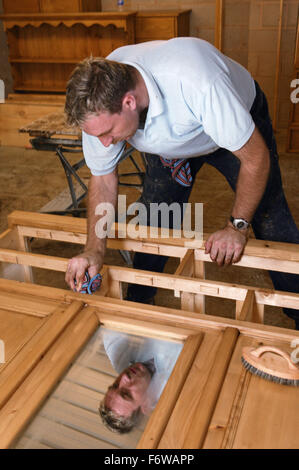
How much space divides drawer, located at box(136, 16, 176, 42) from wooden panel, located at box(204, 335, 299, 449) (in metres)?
4.85

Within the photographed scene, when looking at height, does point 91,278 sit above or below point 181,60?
below

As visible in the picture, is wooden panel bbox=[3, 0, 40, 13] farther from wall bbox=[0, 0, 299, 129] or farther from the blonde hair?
the blonde hair

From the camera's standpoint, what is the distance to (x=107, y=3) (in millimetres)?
5910

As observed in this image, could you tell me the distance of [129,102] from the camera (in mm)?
1634

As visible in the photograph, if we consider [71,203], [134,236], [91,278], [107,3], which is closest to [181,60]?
[134,236]

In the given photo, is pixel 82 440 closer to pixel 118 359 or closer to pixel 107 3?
pixel 118 359

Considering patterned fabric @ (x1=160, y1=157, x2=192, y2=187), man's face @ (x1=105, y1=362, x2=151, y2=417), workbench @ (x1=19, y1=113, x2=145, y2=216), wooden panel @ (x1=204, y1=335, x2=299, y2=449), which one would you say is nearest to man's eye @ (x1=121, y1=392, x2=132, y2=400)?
man's face @ (x1=105, y1=362, x2=151, y2=417)

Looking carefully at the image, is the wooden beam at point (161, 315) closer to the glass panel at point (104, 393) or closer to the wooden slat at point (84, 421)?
the glass panel at point (104, 393)

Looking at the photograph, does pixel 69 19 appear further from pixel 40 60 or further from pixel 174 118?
pixel 174 118

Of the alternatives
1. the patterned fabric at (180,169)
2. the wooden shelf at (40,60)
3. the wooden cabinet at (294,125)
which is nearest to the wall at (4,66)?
the wooden shelf at (40,60)

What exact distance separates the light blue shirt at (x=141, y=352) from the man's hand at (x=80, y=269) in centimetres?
28

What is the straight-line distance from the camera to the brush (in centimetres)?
123

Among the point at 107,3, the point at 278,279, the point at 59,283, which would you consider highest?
the point at 107,3

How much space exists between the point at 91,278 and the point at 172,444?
77 cm
